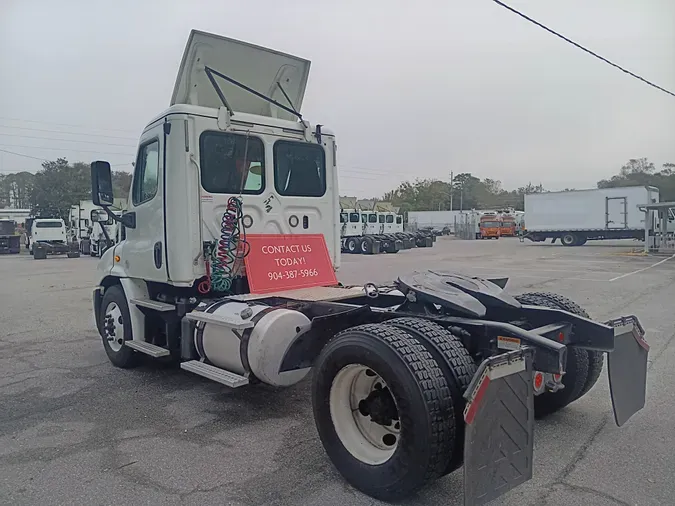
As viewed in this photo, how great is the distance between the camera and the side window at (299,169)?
613 cm

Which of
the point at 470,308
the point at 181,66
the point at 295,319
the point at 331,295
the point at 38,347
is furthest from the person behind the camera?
the point at 38,347

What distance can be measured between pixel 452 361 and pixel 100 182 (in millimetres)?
4304

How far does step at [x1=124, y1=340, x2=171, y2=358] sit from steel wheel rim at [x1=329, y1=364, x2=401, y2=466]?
8.08 feet

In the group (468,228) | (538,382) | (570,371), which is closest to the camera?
(538,382)

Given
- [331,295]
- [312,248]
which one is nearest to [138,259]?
[312,248]

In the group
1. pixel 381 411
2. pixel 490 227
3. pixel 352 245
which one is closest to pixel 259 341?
pixel 381 411

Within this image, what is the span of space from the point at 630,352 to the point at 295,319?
2487 millimetres

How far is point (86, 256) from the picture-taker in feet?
104

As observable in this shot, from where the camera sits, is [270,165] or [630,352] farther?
[270,165]

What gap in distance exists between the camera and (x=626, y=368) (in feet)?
12.9

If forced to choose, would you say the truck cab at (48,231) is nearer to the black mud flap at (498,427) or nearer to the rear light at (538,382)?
the rear light at (538,382)

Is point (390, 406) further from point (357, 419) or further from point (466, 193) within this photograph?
point (466, 193)

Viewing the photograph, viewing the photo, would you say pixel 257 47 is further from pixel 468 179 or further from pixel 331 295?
pixel 468 179

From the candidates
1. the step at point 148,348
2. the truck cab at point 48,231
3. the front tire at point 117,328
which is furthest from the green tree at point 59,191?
the step at point 148,348
